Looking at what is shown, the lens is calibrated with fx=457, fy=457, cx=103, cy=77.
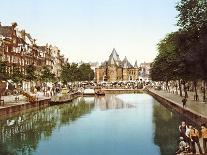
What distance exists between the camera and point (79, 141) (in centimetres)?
3791

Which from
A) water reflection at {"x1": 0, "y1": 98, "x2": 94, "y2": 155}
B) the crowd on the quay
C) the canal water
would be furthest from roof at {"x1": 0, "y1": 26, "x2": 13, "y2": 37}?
the crowd on the quay

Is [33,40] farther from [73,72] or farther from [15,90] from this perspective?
[15,90]

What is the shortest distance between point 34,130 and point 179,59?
20.6 metres

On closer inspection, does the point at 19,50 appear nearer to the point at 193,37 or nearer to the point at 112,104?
the point at 112,104

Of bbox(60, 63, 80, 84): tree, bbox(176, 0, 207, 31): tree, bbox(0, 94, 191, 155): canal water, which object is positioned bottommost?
bbox(0, 94, 191, 155): canal water

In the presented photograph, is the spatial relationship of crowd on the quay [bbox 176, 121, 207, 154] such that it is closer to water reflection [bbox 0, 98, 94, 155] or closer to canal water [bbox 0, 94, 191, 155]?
canal water [bbox 0, 94, 191, 155]

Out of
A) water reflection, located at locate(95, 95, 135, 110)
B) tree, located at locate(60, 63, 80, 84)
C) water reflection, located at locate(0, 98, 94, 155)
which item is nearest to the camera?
water reflection, located at locate(0, 98, 94, 155)

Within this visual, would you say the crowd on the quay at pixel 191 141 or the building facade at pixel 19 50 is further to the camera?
the building facade at pixel 19 50

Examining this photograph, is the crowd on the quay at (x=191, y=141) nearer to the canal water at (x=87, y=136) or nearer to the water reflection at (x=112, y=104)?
the canal water at (x=87, y=136)

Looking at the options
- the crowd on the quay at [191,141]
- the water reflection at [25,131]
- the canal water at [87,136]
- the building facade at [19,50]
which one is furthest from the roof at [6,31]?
the crowd on the quay at [191,141]

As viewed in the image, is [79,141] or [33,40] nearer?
[79,141]

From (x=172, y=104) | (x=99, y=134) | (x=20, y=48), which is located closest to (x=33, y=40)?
(x=20, y=48)

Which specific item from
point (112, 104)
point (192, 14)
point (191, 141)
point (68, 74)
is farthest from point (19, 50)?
point (191, 141)

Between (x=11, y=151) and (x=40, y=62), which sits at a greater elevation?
(x=40, y=62)
